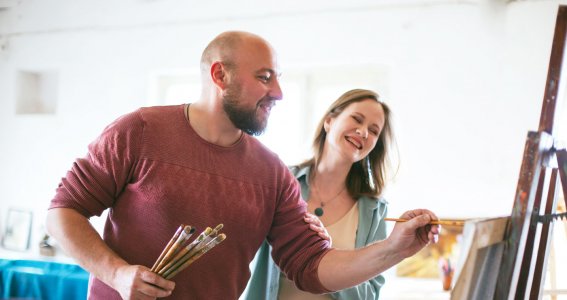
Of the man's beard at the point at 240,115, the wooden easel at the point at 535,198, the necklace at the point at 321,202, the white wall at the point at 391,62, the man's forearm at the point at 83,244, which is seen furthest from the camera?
the white wall at the point at 391,62

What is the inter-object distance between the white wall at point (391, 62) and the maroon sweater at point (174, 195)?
2.43 m

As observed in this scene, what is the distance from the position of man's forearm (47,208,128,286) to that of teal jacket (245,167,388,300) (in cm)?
64

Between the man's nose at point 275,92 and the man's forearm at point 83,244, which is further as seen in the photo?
the man's nose at point 275,92

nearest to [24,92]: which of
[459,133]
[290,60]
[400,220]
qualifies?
[290,60]

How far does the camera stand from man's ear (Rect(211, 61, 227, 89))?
5.70 ft

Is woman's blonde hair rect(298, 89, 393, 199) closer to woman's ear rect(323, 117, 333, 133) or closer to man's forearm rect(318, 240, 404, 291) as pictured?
woman's ear rect(323, 117, 333, 133)

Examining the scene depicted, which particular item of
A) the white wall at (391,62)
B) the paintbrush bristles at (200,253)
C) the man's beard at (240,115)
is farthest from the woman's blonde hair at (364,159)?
the white wall at (391,62)

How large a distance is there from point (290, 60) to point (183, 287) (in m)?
2.97

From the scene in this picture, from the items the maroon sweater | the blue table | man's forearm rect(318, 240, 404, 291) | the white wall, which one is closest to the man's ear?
the maroon sweater

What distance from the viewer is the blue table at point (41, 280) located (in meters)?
3.93

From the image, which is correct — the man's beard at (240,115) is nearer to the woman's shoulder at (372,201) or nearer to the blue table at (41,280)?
the woman's shoulder at (372,201)

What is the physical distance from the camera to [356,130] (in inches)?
84.1

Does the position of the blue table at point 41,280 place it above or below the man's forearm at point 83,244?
below

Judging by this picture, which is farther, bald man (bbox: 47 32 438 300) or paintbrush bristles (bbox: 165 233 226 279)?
bald man (bbox: 47 32 438 300)
